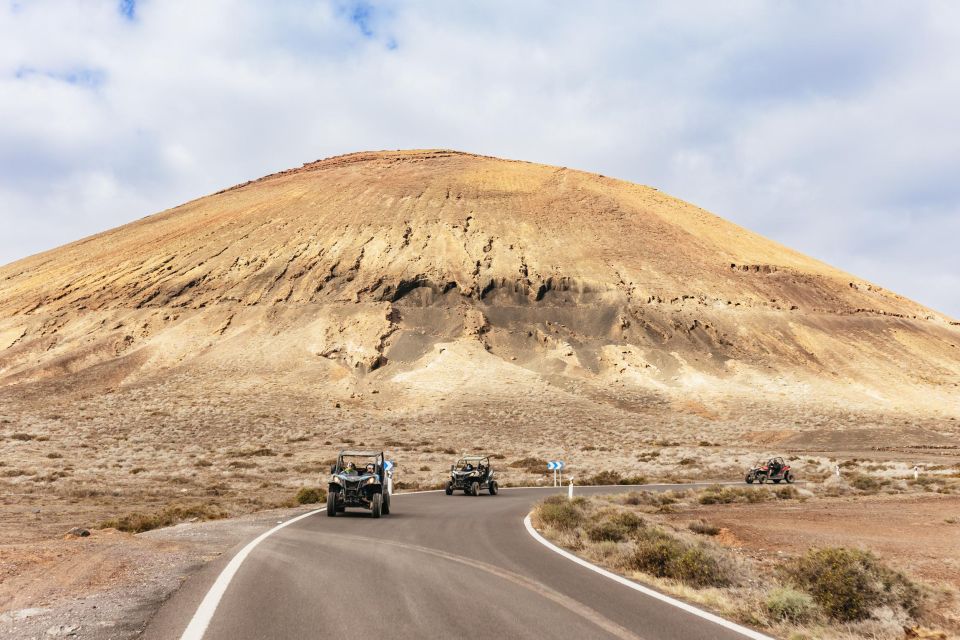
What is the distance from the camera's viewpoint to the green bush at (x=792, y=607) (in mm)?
7086

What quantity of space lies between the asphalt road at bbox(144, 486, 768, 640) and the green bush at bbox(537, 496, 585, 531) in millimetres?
1815

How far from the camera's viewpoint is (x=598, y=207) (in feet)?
307

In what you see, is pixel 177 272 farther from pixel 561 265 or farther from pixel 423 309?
pixel 561 265

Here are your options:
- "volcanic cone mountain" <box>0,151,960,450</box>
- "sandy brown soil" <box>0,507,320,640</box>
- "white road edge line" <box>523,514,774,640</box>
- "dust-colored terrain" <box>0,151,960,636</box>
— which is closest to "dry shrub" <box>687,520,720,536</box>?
"white road edge line" <box>523,514,774,640</box>

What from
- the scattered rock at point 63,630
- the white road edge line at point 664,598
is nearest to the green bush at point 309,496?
the white road edge line at point 664,598

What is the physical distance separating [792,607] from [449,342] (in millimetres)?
63627

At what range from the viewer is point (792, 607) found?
718cm

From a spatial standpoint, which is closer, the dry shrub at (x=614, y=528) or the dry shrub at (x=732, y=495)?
the dry shrub at (x=614, y=528)

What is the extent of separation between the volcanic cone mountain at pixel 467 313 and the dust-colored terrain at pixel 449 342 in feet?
0.95

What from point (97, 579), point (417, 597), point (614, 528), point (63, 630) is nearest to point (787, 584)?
point (417, 597)

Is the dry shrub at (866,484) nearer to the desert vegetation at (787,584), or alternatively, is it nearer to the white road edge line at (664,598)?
the desert vegetation at (787,584)

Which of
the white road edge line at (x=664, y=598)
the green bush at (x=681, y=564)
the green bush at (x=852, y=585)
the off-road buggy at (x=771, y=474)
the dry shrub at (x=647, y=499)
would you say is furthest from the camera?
the off-road buggy at (x=771, y=474)

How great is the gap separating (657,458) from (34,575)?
40.5 metres

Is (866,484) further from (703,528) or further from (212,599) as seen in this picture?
(212,599)
